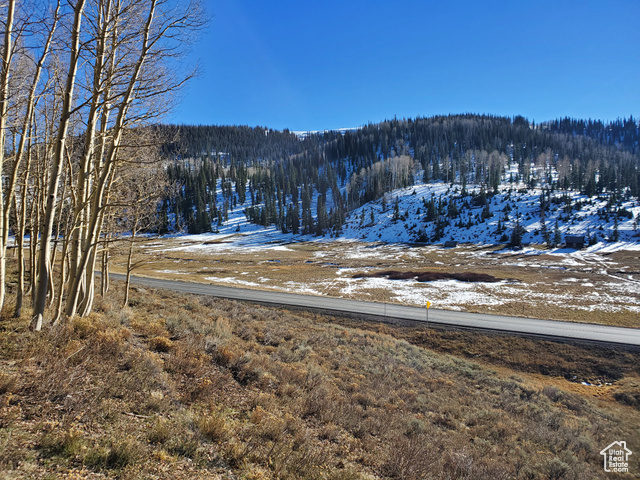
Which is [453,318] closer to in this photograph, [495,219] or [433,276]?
[433,276]

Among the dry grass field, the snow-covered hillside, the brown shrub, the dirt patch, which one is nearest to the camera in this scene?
the brown shrub

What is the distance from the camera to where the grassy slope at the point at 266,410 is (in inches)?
163

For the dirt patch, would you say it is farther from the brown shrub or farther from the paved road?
the brown shrub

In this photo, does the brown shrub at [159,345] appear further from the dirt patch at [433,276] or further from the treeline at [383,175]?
the treeline at [383,175]

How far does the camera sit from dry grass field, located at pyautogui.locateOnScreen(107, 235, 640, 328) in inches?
1061

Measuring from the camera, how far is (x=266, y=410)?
6543mm

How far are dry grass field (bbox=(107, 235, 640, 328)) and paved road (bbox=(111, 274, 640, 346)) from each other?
8.62 ft

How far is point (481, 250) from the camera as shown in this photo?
7412 centimetres

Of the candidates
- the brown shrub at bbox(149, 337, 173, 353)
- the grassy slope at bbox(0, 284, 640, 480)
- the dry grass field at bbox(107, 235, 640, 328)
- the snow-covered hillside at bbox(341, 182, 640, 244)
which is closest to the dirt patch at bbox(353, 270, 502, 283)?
the dry grass field at bbox(107, 235, 640, 328)

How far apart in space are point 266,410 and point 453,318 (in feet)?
65.8

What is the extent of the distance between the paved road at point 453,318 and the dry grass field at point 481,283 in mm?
2628

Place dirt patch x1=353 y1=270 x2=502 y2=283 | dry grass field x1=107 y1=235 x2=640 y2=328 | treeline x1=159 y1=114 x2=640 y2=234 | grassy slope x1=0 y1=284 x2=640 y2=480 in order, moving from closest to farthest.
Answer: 1. grassy slope x1=0 y1=284 x2=640 y2=480
2. dry grass field x1=107 y1=235 x2=640 y2=328
3. dirt patch x1=353 y1=270 x2=502 y2=283
4. treeline x1=159 y1=114 x2=640 y2=234

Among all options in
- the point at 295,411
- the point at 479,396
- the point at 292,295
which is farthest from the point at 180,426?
the point at 292,295

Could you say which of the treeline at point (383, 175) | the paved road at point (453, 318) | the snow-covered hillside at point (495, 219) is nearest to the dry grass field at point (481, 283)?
the paved road at point (453, 318)
